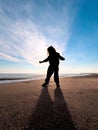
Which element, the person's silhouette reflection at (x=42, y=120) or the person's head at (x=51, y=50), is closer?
the person's silhouette reflection at (x=42, y=120)

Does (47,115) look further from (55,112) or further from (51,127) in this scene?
(51,127)

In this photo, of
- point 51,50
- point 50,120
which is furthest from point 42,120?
point 51,50

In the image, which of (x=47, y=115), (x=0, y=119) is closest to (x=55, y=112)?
(x=47, y=115)

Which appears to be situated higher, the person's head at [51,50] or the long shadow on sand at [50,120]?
the person's head at [51,50]

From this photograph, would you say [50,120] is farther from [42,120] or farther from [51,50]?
[51,50]

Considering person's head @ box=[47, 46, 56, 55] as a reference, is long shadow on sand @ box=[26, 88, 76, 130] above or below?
below

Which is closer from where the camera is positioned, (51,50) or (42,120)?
(42,120)

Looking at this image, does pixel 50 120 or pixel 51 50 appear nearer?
pixel 50 120

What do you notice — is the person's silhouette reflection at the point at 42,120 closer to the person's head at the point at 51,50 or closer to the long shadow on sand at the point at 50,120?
the long shadow on sand at the point at 50,120

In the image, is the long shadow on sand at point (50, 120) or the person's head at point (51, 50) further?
the person's head at point (51, 50)

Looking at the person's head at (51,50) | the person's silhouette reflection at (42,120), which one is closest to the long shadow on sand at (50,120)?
the person's silhouette reflection at (42,120)

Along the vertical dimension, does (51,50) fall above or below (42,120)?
above

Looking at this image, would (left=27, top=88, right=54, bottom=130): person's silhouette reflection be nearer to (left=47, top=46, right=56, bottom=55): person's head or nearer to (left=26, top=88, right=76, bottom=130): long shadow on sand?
(left=26, top=88, right=76, bottom=130): long shadow on sand

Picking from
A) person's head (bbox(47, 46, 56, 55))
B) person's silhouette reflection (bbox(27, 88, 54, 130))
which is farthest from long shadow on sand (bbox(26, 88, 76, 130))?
person's head (bbox(47, 46, 56, 55))
